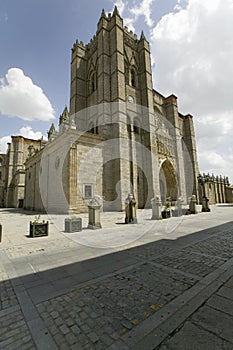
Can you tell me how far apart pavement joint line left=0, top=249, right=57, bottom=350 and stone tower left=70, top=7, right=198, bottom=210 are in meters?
14.4

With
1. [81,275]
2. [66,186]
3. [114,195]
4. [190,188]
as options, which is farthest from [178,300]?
[190,188]

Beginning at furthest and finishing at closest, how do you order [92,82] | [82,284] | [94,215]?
[92,82] < [94,215] < [82,284]

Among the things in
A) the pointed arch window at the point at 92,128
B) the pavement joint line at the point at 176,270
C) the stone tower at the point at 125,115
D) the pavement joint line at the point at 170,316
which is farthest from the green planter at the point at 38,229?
the pointed arch window at the point at 92,128

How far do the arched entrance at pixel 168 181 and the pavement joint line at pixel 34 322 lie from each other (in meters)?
24.4

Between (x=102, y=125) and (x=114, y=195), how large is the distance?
312 inches

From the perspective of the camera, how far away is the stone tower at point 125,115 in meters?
18.2

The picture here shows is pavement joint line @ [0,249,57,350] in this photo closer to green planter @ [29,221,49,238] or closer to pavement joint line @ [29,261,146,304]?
pavement joint line @ [29,261,146,304]

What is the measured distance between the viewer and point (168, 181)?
2623 centimetres

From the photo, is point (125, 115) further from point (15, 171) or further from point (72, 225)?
point (15, 171)

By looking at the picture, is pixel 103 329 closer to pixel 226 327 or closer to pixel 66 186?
pixel 226 327

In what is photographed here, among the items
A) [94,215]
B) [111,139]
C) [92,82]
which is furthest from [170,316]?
[92,82]

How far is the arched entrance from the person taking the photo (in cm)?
2552

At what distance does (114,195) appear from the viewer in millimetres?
17500

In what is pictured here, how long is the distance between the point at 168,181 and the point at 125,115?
12.6m
